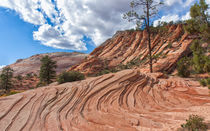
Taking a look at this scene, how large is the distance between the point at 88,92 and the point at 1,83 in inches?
1418

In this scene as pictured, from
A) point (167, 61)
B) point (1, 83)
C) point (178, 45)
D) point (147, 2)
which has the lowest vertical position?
point (1, 83)

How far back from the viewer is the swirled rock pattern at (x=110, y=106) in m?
4.75

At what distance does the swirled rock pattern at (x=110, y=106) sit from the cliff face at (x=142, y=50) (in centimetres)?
1655

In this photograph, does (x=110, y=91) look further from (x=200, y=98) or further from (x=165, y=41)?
(x=165, y=41)

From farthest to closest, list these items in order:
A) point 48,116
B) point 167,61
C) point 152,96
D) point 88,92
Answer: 1. point 167,61
2. point 152,96
3. point 88,92
4. point 48,116

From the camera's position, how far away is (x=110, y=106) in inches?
261

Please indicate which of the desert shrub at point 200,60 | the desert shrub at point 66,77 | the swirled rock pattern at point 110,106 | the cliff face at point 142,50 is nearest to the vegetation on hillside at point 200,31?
the desert shrub at point 200,60

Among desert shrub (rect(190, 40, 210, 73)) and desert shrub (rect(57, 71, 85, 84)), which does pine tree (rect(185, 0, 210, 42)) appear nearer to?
desert shrub (rect(190, 40, 210, 73))

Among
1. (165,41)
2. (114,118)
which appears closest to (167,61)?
(165,41)

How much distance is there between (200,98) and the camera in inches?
309

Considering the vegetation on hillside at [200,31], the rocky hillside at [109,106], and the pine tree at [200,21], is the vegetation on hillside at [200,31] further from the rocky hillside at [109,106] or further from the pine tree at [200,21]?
the rocky hillside at [109,106]

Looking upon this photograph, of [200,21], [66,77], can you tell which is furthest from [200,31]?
[66,77]

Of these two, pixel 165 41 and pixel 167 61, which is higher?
pixel 165 41

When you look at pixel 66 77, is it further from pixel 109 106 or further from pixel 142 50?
pixel 142 50
